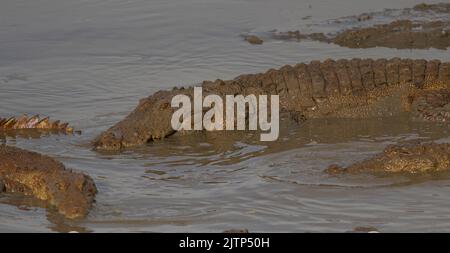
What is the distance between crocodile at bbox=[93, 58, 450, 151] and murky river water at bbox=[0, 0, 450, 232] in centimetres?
20

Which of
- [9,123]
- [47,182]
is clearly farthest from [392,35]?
[47,182]

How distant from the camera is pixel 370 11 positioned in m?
15.0

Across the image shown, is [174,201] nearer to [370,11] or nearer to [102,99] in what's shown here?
[102,99]

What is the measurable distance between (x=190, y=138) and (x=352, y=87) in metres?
1.81

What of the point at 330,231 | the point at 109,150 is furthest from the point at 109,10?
the point at 330,231

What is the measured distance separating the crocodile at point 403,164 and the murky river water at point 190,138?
0.15 meters

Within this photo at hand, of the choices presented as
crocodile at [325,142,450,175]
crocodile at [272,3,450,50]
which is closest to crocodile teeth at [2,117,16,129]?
crocodile at [325,142,450,175]

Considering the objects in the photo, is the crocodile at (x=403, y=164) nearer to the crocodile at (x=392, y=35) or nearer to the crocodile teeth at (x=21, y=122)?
the crocodile teeth at (x=21, y=122)

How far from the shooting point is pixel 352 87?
10.6 m

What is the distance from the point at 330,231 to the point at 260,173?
67.6 inches

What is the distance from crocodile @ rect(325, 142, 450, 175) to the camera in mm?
8336

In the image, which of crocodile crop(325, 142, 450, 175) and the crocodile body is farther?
crocodile crop(325, 142, 450, 175)

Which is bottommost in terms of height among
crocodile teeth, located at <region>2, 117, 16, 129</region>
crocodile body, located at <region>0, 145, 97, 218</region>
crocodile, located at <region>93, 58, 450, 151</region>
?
crocodile body, located at <region>0, 145, 97, 218</region>

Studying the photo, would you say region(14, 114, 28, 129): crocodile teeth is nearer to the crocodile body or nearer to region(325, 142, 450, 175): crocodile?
the crocodile body
